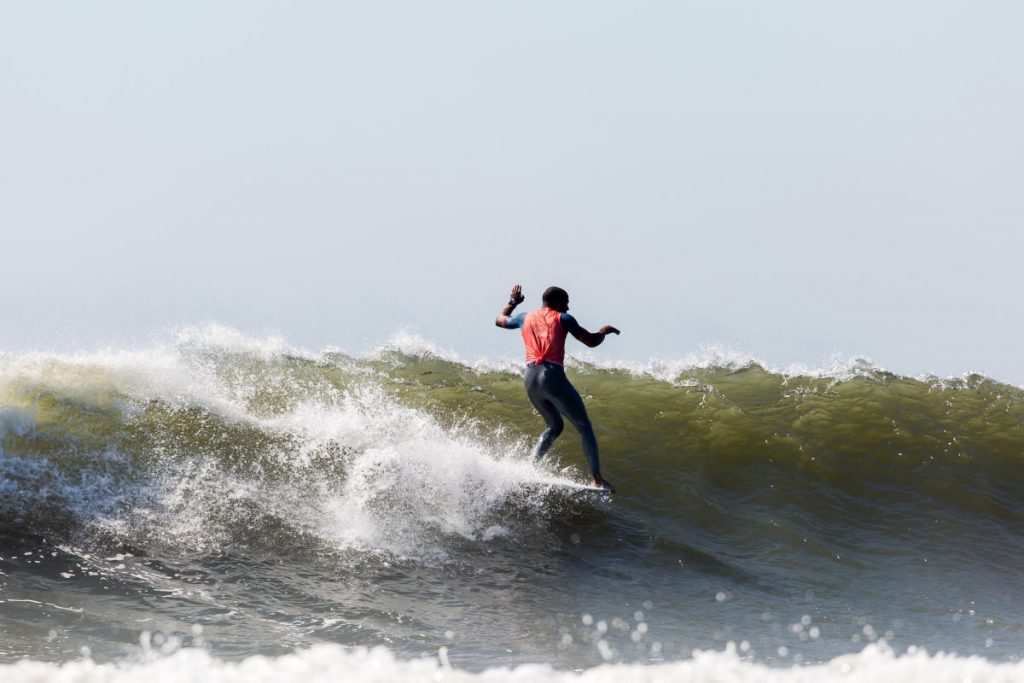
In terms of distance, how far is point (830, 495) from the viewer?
34.9 ft

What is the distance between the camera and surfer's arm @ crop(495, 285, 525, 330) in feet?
29.6

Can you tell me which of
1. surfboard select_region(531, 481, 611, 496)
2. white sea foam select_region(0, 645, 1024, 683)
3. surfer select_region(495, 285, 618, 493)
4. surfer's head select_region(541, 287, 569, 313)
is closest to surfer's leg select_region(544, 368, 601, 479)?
surfer select_region(495, 285, 618, 493)

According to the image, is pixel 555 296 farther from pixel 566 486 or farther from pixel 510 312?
pixel 566 486

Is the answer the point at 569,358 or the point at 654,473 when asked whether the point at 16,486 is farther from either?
the point at 569,358

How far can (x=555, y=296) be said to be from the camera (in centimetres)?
882

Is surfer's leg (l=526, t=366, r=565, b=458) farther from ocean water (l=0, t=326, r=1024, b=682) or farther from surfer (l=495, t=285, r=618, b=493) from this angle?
ocean water (l=0, t=326, r=1024, b=682)

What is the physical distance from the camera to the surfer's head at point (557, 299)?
347 inches

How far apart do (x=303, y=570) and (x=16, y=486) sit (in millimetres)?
3025

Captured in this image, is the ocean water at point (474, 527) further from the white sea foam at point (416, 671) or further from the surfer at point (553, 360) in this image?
the surfer at point (553, 360)

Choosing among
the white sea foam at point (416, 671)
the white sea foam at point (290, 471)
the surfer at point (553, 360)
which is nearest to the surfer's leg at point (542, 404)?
the surfer at point (553, 360)

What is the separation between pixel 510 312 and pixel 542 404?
978 millimetres

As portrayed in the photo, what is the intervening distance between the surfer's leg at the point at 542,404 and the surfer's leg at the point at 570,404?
0.22 feet

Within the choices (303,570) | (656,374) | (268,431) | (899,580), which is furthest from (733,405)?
(303,570)

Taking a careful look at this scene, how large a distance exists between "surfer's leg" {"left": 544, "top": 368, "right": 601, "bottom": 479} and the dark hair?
2.19 feet
